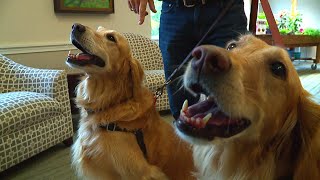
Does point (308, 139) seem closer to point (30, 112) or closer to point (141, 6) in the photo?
point (141, 6)

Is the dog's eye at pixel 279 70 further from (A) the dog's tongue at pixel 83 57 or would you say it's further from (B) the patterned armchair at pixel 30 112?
(B) the patterned armchair at pixel 30 112

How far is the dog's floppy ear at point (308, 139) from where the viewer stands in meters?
1.01

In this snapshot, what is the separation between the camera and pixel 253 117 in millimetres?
1037

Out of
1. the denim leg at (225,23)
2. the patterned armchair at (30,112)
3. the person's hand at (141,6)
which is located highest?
the person's hand at (141,6)

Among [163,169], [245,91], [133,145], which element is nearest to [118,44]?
[133,145]

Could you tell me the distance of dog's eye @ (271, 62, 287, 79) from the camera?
108 cm

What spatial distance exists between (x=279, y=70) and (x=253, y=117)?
0.63 feet

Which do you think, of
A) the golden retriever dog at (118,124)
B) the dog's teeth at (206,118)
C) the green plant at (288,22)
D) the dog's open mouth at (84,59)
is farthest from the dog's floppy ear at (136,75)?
the green plant at (288,22)

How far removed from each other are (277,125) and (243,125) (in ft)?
0.45

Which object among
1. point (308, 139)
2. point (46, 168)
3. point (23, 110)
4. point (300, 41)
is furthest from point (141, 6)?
point (300, 41)

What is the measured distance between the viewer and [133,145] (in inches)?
74.0

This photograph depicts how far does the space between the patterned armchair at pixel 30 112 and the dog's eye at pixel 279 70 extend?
1970 millimetres

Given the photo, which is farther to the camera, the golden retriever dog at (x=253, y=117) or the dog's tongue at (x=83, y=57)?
the dog's tongue at (x=83, y=57)

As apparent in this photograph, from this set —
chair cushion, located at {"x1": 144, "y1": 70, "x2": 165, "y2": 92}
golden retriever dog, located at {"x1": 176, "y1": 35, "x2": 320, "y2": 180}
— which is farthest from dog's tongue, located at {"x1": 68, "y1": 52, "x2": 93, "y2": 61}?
chair cushion, located at {"x1": 144, "y1": 70, "x2": 165, "y2": 92}
